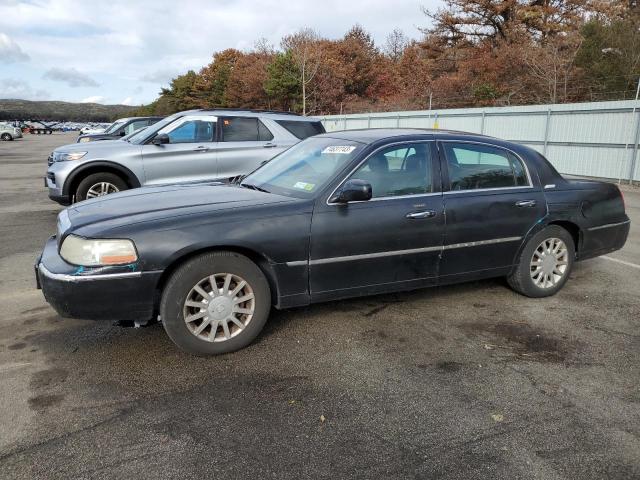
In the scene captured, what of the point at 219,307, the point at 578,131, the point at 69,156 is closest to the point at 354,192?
the point at 219,307

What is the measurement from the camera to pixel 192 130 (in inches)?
335

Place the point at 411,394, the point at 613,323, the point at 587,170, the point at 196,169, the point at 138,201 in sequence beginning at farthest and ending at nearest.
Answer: the point at 587,170
the point at 196,169
the point at 613,323
the point at 138,201
the point at 411,394

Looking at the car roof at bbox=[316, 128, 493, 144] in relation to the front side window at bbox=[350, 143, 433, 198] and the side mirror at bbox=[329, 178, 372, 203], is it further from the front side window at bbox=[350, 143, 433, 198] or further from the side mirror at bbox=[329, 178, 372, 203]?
the side mirror at bbox=[329, 178, 372, 203]

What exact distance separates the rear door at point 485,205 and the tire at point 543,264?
163 millimetres

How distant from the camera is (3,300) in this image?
4.78 meters

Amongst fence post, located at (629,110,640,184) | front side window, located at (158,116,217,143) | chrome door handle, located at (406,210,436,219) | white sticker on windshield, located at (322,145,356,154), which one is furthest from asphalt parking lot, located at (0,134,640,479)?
fence post, located at (629,110,640,184)

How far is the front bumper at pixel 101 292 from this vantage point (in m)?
3.32

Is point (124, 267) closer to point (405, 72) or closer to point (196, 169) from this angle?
point (196, 169)

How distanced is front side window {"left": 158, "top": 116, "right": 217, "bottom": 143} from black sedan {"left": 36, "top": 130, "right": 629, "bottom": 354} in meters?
4.02

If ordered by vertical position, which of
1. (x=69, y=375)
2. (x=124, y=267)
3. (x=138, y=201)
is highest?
(x=138, y=201)

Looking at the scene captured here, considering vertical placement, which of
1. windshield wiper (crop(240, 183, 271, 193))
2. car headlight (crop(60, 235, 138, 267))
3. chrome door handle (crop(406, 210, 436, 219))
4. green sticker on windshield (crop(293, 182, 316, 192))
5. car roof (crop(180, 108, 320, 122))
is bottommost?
car headlight (crop(60, 235, 138, 267))

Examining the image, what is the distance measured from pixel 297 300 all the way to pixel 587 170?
579 inches

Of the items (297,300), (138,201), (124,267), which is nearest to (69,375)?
(124,267)

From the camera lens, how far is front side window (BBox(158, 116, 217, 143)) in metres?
8.42
